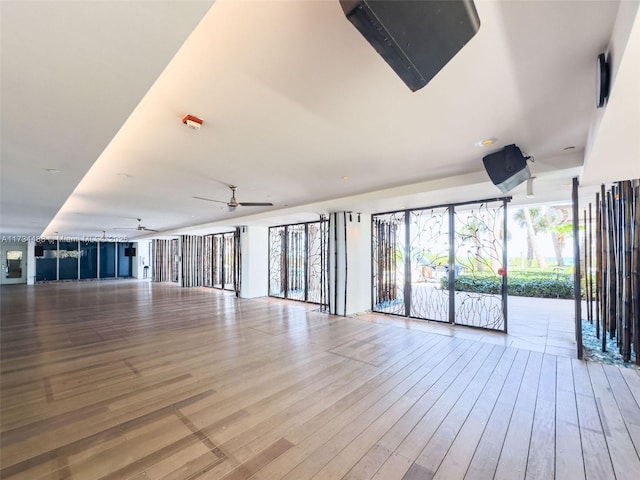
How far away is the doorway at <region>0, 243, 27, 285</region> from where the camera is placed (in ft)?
49.0

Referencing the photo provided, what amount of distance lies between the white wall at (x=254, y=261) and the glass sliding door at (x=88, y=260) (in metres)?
14.4

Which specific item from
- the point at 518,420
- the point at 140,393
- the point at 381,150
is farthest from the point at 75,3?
the point at 518,420

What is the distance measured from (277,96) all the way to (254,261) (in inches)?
331

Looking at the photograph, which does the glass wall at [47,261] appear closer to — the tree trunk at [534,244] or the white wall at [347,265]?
the white wall at [347,265]

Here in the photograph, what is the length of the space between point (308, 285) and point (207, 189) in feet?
16.9

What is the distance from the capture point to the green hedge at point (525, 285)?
8.76 m

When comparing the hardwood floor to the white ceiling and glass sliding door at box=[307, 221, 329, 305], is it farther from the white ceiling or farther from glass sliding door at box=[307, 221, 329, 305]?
glass sliding door at box=[307, 221, 329, 305]

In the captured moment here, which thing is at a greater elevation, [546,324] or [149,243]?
[149,243]

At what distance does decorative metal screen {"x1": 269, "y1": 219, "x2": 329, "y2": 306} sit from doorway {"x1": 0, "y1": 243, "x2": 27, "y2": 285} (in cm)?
1527

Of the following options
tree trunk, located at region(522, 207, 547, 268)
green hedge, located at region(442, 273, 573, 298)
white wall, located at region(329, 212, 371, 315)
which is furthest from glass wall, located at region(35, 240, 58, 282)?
tree trunk, located at region(522, 207, 547, 268)

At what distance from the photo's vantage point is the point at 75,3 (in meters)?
1.26

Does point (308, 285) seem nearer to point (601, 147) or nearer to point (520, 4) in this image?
point (601, 147)

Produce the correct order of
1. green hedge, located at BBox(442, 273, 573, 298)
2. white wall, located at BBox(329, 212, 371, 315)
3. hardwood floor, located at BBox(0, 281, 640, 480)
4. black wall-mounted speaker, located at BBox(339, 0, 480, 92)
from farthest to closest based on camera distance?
1. green hedge, located at BBox(442, 273, 573, 298)
2. white wall, located at BBox(329, 212, 371, 315)
3. hardwood floor, located at BBox(0, 281, 640, 480)
4. black wall-mounted speaker, located at BBox(339, 0, 480, 92)

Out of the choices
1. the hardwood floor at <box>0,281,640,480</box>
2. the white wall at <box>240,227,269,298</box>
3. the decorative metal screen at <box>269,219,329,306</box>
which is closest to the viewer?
the hardwood floor at <box>0,281,640,480</box>
